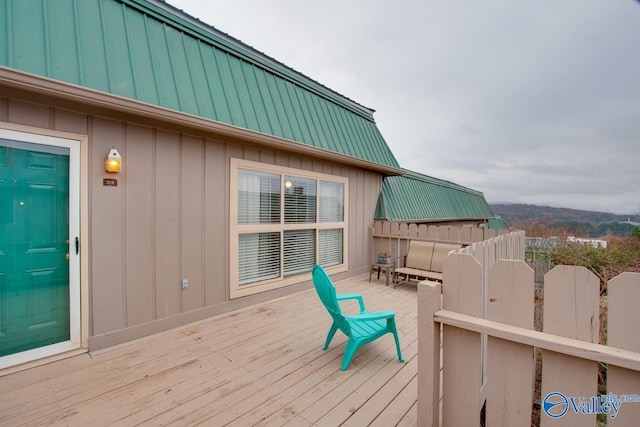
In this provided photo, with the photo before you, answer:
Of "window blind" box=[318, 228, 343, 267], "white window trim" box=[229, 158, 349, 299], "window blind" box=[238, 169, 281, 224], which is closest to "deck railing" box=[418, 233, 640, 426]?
"white window trim" box=[229, 158, 349, 299]

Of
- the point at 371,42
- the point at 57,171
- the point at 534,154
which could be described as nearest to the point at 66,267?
the point at 57,171

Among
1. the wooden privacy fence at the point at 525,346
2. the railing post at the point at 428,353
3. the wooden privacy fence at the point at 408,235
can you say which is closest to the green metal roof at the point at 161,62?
the wooden privacy fence at the point at 408,235

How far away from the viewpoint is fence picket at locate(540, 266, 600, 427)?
106 cm

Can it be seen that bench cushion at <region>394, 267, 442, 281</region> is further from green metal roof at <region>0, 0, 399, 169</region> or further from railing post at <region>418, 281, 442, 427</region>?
railing post at <region>418, 281, 442, 427</region>

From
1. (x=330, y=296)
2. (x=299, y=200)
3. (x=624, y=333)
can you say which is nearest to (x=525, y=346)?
(x=624, y=333)

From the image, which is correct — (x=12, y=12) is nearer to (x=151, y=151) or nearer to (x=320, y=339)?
(x=151, y=151)

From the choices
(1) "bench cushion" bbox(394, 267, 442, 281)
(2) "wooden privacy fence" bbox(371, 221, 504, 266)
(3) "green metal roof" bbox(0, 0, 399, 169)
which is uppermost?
(3) "green metal roof" bbox(0, 0, 399, 169)

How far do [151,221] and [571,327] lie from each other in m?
3.68

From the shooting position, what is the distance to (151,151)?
308 centimetres

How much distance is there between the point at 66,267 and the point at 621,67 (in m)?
12.4

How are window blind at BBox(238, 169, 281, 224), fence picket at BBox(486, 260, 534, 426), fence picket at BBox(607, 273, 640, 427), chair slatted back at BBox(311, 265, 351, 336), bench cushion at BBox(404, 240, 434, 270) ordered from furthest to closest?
bench cushion at BBox(404, 240, 434, 270), window blind at BBox(238, 169, 281, 224), chair slatted back at BBox(311, 265, 351, 336), fence picket at BBox(486, 260, 534, 426), fence picket at BBox(607, 273, 640, 427)

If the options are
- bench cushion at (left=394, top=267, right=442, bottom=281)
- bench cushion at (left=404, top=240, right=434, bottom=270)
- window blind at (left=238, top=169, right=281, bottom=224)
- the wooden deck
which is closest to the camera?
the wooden deck

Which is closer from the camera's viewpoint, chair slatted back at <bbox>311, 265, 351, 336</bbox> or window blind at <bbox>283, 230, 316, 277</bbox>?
chair slatted back at <bbox>311, 265, 351, 336</bbox>

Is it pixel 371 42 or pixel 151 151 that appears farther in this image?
pixel 371 42
